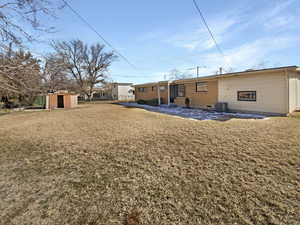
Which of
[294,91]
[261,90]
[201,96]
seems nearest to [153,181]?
[261,90]

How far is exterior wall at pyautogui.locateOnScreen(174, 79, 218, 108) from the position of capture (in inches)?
435

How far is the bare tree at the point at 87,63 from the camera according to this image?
26422 millimetres

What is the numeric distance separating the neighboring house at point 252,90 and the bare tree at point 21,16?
32.0ft

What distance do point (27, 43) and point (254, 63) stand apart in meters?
37.1

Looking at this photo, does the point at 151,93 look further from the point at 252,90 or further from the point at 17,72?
the point at 17,72

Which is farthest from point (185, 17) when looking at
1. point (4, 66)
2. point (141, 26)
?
point (4, 66)

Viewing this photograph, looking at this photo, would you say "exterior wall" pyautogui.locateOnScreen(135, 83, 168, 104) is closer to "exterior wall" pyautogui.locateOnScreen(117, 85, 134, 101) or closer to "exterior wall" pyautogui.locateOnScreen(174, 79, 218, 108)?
"exterior wall" pyautogui.locateOnScreen(174, 79, 218, 108)

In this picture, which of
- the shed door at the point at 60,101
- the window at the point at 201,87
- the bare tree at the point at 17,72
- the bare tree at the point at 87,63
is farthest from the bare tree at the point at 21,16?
the bare tree at the point at 87,63

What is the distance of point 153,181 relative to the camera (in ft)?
7.86

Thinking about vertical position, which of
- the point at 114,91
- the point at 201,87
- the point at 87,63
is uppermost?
the point at 87,63

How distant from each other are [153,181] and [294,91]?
1032cm

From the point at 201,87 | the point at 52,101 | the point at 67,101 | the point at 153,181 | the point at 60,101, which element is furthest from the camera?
the point at 60,101

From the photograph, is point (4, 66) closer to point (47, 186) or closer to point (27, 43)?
point (27, 43)

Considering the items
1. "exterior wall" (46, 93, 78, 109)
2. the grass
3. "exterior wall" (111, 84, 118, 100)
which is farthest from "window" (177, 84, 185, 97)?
"exterior wall" (111, 84, 118, 100)
